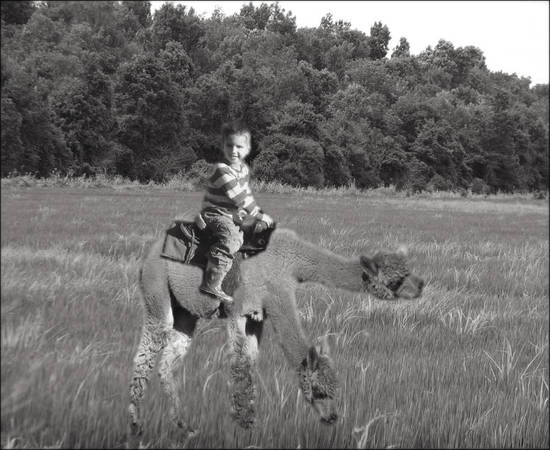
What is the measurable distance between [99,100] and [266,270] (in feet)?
1.90

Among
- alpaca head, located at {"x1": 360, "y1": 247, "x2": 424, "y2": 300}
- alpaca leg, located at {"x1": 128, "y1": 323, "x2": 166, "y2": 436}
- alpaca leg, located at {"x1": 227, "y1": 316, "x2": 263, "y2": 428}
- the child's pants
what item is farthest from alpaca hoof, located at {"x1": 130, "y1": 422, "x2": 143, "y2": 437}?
alpaca head, located at {"x1": 360, "y1": 247, "x2": 424, "y2": 300}

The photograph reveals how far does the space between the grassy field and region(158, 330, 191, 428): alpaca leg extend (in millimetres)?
17

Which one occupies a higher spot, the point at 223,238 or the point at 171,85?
the point at 171,85

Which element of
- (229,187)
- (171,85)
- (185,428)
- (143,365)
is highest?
(171,85)

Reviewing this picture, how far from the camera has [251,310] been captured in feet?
2.69

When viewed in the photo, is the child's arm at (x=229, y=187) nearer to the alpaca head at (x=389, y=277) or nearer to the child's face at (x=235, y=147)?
the child's face at (x=235, y=147)

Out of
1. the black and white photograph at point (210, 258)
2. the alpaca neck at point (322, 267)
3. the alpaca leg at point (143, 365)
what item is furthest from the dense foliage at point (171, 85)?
the alpaca leg at point (143, 365)

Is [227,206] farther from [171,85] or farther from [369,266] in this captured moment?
[171,85]

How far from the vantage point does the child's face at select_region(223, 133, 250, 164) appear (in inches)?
31.4

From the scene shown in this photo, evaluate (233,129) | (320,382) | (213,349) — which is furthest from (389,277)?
(213,349)

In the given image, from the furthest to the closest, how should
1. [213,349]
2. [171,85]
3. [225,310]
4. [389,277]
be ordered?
[171,85], [213,349], [225,310], [389,277]

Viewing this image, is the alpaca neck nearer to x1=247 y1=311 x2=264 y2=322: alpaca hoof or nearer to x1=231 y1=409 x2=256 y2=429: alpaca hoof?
x1=247 y1=311 x2=264 y2=322: alpaca hoof

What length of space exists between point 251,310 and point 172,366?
136mm

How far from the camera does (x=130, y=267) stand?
86cm
